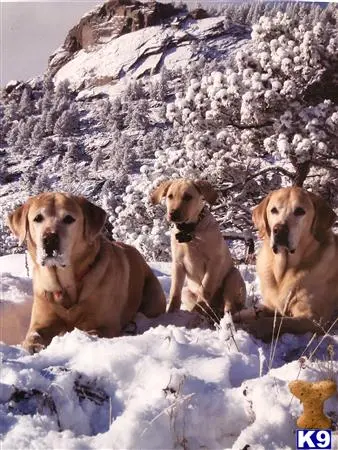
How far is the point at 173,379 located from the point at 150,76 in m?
29.6

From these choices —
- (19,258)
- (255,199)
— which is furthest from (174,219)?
(255,199)

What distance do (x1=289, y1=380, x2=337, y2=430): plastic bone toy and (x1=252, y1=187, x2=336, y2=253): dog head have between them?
4.86 feet

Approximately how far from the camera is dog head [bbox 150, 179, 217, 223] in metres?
4.72

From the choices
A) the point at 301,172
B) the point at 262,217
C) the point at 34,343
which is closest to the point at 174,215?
the point at 262,217

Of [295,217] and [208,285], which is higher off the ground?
[295,217]

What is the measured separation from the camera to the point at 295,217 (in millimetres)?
3463

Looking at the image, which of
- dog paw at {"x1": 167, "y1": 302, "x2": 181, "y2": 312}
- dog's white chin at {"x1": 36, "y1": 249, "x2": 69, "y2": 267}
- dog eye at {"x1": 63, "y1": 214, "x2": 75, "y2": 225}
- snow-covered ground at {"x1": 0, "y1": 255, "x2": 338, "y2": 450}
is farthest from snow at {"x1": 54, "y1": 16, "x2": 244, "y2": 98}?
snow-covered ground at {"x1": 0, "y1": 255, "x2": 338, "y2": 450}

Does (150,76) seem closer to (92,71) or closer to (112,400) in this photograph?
(92,71)

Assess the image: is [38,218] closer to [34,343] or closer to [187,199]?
[34,343]

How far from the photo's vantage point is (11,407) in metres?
2.00

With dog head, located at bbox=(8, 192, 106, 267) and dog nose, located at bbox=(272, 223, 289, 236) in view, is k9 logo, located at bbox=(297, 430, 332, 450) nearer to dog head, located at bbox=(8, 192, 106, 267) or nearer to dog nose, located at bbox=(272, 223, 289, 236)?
dog nose, located at bbox=(272, 223, 289, 236)

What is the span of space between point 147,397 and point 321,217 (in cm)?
195

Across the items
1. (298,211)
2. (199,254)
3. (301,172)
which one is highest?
(298,211)

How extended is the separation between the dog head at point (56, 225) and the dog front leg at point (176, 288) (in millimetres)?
1352
